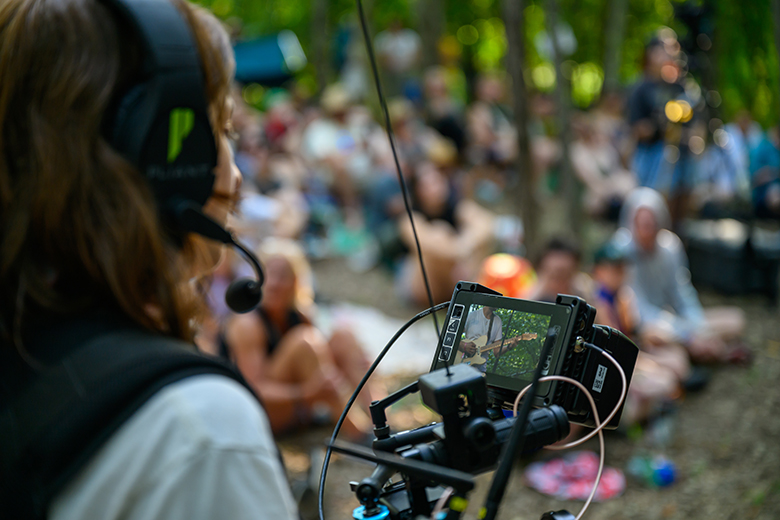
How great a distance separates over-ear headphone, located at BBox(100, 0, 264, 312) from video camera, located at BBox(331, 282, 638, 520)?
355 millimetres

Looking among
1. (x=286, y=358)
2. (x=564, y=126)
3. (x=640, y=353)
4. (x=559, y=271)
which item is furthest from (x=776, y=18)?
(x=286, y=358)

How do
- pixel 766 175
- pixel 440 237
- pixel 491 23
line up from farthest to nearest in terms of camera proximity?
pixel 491 23
pixel 766 175
pixel 440 237

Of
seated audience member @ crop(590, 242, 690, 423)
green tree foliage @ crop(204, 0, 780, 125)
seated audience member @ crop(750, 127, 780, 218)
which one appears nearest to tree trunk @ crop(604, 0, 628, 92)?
green tree foliage @ crop(204, 0, 780, 125)

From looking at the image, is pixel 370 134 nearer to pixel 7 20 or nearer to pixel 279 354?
pixel 279 354

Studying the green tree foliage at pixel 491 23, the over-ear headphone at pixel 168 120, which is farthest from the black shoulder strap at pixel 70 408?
the green tree foliage at pixel 491 23

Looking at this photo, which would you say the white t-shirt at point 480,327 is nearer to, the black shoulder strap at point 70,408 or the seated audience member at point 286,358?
the black shoulder strap at point 70,408

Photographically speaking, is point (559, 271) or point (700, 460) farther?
point (559, 271)

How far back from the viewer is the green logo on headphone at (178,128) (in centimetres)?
84

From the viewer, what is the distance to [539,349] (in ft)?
2.99

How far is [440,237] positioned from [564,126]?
4.72ft

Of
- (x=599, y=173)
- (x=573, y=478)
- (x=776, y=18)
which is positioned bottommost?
(x=573, y=478)

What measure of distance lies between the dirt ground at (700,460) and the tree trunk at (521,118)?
1739mm

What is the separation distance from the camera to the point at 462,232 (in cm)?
637

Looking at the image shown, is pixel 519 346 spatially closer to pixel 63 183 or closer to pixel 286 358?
pixel 63 183
